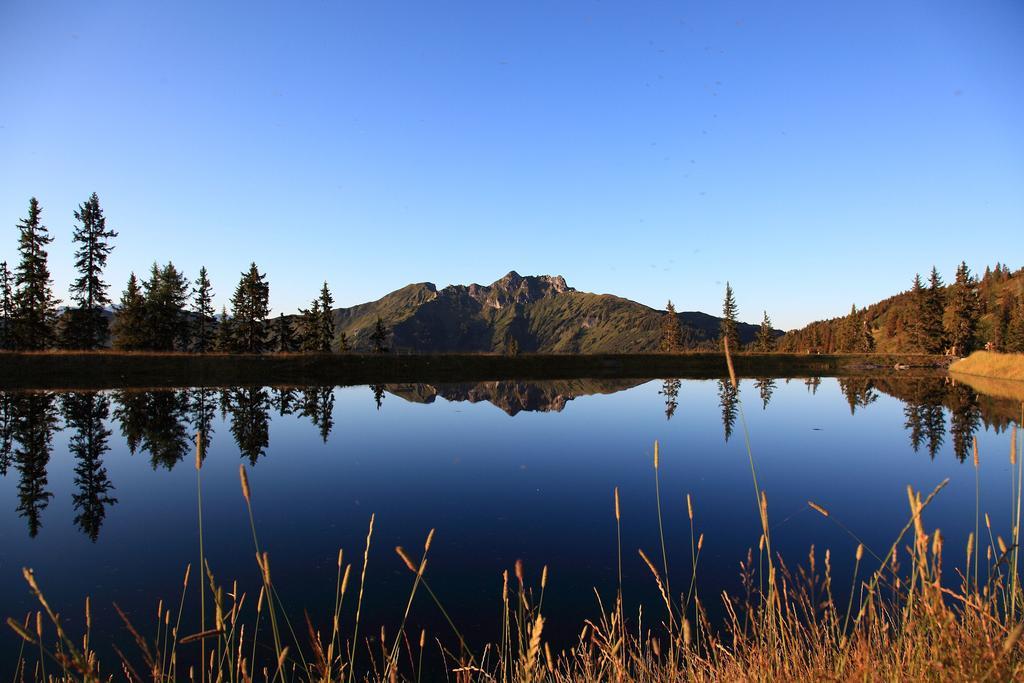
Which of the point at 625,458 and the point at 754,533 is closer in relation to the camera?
the point at 754,533

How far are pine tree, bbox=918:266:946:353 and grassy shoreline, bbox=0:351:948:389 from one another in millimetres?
14240

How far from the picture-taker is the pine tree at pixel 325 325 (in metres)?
75.1

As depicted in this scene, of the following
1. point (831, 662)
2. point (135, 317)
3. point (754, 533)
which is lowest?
point (754, 533)

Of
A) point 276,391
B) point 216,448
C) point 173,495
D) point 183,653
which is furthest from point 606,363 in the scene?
point 183,653

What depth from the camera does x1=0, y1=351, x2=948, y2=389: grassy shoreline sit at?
43406 mm

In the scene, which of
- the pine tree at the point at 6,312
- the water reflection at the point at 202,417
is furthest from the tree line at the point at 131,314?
the water reflection at the point at 202,417

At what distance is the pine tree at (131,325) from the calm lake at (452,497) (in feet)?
123

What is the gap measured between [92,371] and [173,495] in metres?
40.4

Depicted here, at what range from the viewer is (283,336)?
7412 cm

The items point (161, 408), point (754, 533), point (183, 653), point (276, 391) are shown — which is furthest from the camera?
point (276, 391)

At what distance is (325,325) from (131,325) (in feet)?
73.9

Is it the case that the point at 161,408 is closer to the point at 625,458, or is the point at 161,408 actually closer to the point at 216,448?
the point at 216,448

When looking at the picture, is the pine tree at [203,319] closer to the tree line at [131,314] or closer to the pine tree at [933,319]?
the tree line at [131,314]

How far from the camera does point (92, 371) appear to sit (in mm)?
44625
